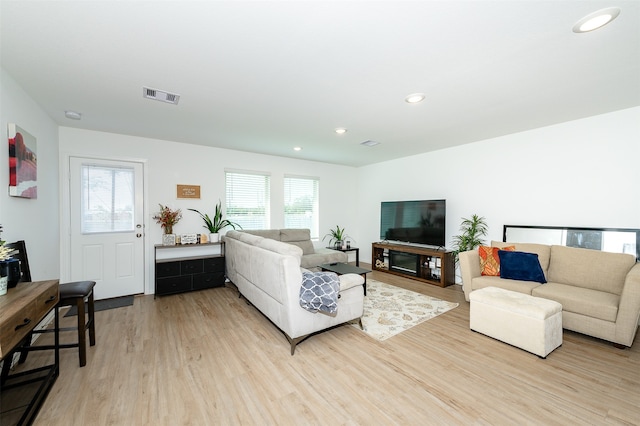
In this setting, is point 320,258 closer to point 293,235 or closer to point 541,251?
point 293,235

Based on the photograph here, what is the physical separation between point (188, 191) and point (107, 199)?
1.13m

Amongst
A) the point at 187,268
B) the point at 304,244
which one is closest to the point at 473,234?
the point at 304,244

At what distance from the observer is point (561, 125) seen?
354 centimetres

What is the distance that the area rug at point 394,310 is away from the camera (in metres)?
2.97

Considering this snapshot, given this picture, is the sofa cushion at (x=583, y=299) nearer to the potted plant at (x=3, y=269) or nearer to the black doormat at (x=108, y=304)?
the potted plant at (x=3, y=269)

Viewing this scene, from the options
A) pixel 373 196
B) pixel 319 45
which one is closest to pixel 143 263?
pixel 319 45

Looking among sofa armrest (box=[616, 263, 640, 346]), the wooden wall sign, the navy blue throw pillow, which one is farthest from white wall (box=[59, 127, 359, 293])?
sofa armrest (box=[616, 263, 640, 346])

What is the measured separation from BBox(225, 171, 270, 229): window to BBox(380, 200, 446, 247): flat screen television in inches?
103

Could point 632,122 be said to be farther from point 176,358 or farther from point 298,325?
point 176,358

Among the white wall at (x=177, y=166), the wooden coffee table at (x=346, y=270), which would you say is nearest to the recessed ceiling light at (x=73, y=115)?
the white wall at (x=177, y=166)

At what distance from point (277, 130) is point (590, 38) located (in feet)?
10.4

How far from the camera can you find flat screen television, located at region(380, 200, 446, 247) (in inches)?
187

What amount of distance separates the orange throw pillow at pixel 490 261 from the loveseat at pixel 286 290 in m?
1.96

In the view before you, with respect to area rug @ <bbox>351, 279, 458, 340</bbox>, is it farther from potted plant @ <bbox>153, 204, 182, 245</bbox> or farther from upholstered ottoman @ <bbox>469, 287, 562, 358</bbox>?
potted plant @ <bbox>153, 204, 182, 245</bbox>
